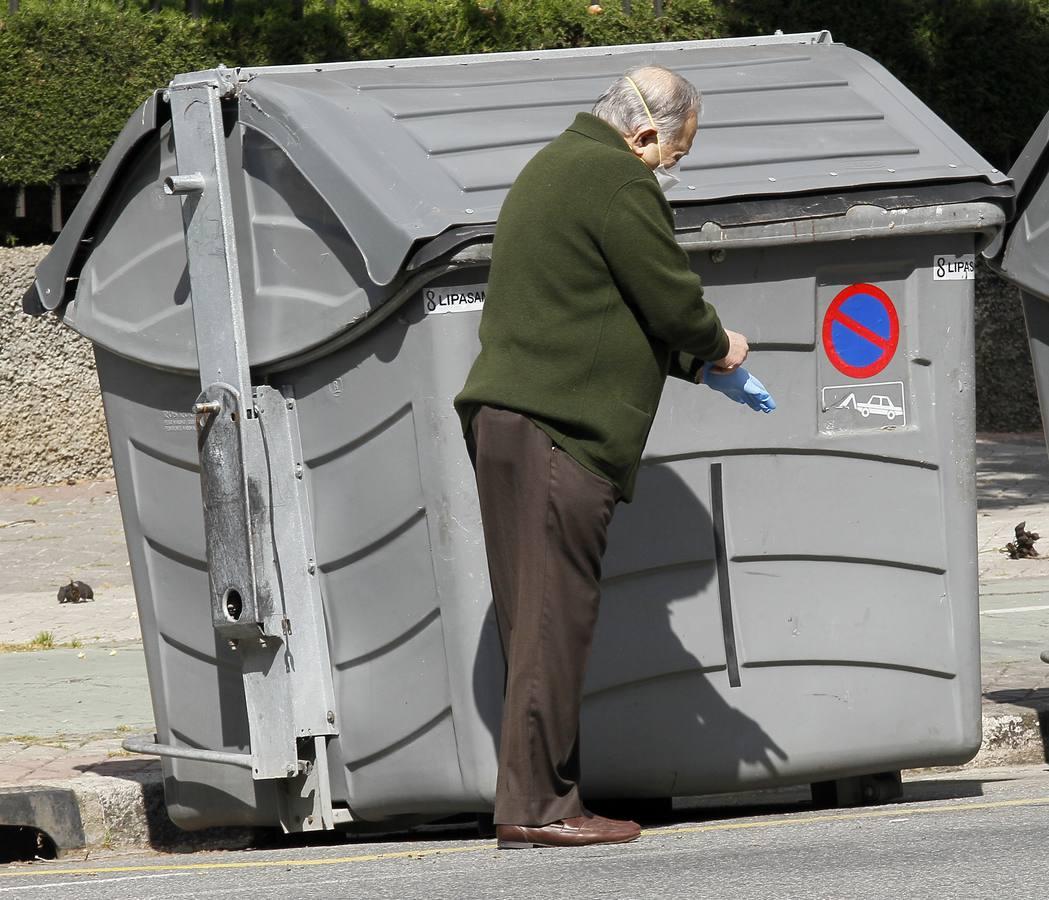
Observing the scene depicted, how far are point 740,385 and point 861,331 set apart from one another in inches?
22.6

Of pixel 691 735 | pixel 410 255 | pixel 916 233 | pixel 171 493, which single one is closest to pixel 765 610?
pixel 691 735

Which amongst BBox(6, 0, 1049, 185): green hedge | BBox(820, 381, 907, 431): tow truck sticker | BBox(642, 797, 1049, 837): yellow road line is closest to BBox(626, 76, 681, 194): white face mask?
BBox(820, 381, 907, 431): tow truck sticker

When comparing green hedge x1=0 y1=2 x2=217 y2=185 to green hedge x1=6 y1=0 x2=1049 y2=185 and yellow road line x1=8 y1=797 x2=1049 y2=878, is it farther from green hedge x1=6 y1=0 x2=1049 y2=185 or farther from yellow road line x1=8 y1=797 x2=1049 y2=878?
yellow road line x1=8 y1=797 x2=1049 y2=878

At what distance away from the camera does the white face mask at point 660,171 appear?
378 centimetres

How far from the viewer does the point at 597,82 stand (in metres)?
4.56

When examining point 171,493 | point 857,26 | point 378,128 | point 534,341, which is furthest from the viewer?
point 857,26

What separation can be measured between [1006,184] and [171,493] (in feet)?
7.10

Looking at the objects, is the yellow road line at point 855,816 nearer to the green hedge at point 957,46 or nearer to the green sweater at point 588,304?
the green sweater at point 588,304

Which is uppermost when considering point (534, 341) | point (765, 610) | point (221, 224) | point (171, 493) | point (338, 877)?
point (221, 224)

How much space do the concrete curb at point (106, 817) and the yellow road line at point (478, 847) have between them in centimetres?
39

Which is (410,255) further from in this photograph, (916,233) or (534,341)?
(916,233)

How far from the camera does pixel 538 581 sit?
12.3 ft

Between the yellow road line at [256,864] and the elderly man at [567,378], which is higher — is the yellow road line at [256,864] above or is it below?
below

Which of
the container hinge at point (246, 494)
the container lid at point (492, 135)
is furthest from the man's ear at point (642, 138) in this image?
the container hinge at point (246, 494)
